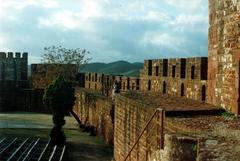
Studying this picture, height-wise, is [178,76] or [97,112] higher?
Result: [178,76]

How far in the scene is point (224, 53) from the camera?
33.8ft

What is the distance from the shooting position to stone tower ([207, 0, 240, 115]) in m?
9.67

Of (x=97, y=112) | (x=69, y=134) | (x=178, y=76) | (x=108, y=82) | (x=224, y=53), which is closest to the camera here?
(x=224, y=53)

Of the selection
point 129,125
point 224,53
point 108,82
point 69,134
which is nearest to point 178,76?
point 129,125

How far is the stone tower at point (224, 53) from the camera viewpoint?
381 inches

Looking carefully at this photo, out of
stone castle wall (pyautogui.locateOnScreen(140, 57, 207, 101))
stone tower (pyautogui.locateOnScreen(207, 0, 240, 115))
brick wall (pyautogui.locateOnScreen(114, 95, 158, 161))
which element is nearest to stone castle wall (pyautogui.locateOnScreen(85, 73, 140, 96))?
stone castle wall (pyautogui.locateOnScreen(140, 57, 207, 101))

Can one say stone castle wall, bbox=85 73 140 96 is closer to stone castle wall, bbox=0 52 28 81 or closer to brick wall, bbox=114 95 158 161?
brick wall, bbox=114 95 158 161

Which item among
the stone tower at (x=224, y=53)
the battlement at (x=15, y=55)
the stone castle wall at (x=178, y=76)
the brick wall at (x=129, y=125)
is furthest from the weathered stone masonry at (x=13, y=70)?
the stone tower at (x=224, y=53)

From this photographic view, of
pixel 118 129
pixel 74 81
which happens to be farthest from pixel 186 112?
pixel 74 81

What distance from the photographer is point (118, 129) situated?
14.4m

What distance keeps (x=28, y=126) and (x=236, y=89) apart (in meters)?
16.9

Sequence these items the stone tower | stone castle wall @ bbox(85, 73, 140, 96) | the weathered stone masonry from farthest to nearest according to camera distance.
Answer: the weathered stone masonry
stone castle wall @ bbox(85, 73, 140, 96)
the stone tower

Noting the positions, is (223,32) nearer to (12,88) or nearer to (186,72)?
(186,72)

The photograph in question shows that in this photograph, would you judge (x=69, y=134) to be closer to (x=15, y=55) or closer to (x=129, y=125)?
(x=129, y=125)
